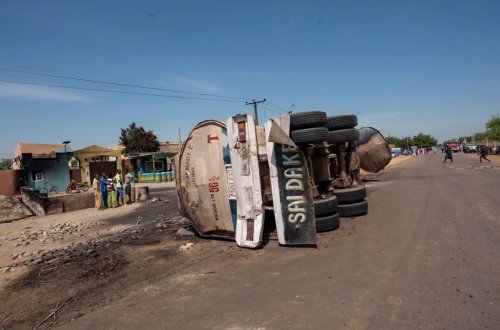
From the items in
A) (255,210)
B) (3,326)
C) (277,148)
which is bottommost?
(3,326)

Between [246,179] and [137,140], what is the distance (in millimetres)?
47180

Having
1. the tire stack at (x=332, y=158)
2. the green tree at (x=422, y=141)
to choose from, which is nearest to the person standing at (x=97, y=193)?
the tire stack at (x=332, y=158)

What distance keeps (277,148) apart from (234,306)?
3215 mm

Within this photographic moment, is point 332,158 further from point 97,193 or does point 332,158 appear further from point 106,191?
point 97,193

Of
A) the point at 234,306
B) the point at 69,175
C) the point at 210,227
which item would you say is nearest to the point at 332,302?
the point at 234,306

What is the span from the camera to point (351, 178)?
31.3ft

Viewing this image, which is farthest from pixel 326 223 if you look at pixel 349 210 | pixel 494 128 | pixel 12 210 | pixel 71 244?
pixel 494 128

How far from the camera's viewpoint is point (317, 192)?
25.4ft

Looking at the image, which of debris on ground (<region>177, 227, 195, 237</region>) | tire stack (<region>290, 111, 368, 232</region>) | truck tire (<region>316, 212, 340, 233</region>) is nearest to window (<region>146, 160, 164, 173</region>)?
debris on ground (<region>177, 227, 195, 237</region>)

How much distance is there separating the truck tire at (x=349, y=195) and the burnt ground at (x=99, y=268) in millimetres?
560

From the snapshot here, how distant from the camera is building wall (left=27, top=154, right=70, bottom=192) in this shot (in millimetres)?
31078

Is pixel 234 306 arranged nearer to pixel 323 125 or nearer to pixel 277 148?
pixel 277 148

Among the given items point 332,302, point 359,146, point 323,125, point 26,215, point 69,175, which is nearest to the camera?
point 332,302

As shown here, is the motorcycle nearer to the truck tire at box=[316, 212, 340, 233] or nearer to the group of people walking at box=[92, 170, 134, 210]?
the group of people walking at box=[92, 170, 134, 210]
